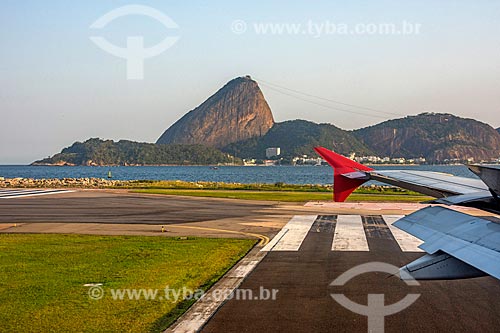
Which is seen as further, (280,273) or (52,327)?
(280,273)

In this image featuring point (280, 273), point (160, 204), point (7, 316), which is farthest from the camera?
point (160, 204)

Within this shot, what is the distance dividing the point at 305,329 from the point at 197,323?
2.05 metres

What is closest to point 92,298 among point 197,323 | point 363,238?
point 197,323

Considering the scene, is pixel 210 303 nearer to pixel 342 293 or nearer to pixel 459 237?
pixel 342 293

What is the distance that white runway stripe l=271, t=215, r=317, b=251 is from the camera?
18125 mm

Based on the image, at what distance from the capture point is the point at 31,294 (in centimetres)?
1163

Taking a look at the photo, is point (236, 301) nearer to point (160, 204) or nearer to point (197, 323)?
point (197, 323)

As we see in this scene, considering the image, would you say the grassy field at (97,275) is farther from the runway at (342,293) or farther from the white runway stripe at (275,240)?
the runway at (342,293)

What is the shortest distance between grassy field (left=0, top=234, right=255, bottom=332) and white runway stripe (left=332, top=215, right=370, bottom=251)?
3358 millimetres

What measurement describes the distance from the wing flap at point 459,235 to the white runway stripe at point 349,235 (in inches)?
435

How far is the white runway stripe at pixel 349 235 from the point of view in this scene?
58.3ft

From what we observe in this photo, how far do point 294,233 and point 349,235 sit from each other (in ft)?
7.45

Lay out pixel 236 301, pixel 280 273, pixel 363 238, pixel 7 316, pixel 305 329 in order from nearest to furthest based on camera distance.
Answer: pixel 305 329, pixel 7 316, pixel 236 301, pixel 280 273, pixel 363 238

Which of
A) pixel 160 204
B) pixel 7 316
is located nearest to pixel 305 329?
pixel 7 316
